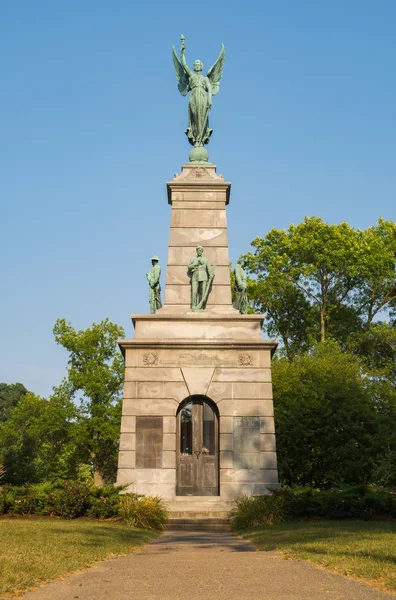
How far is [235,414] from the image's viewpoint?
22766 millimetres

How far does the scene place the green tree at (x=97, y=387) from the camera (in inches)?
1779

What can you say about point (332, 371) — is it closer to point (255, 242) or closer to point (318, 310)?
point (318, 310)

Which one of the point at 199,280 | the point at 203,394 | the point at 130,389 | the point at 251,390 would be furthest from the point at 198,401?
the point at 199,280

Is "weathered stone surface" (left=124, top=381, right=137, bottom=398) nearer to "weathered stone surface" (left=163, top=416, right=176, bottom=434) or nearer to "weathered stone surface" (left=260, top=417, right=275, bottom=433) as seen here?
"weathered stone surface" (left=163, top=416, right=176, bottom=434)

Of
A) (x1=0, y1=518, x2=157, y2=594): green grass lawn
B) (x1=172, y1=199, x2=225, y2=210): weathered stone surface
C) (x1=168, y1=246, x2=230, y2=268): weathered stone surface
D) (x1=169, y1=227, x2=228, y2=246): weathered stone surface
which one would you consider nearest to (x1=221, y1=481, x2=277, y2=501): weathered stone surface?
(x1=0, y1=518, x2=157, y2=594): green grass lawn

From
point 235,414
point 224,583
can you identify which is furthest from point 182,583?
point 235,414

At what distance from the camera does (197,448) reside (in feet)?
74.9

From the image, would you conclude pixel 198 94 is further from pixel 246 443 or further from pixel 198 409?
pixel 246 443

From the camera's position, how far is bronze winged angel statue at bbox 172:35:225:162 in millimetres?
27250

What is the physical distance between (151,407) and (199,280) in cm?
443

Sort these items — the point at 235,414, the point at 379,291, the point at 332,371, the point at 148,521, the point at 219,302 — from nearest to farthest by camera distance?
1. the point at 148,521
2. the point at 235,414
3. the point at 219,302
4. the point at 332,371
5. the point at 379,291

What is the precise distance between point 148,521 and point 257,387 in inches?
231

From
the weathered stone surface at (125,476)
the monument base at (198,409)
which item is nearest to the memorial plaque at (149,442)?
the monument base at (198,409)

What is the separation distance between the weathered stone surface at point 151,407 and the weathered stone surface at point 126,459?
3.92 feet
